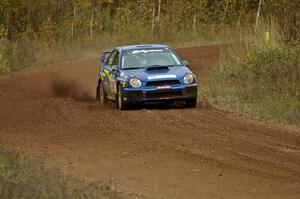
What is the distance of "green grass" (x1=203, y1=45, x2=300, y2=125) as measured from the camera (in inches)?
672

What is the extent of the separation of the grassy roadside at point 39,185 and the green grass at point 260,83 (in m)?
6.69

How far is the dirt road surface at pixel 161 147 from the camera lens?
10016mm

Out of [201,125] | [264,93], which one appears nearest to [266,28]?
[264,93]

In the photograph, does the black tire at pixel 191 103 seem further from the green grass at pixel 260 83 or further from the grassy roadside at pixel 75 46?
the grassy roadside at pixel 75 46

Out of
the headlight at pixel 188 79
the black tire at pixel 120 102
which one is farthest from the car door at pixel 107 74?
the headlight at pixel 188 79

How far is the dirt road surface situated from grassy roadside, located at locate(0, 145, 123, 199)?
53 cm

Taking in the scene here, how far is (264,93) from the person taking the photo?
19484 millimetres

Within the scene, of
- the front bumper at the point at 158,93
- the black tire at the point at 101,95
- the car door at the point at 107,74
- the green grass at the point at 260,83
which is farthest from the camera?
the black tire at the point at 101,95

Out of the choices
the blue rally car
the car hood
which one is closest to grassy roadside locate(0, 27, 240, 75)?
the blue rally car

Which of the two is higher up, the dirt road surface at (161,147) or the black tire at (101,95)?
the dirt road surface at (161,147)

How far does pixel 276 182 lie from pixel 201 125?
529 centimetres

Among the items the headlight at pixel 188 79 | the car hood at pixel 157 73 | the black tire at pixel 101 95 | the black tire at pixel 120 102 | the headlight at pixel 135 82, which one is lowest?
the black tire at pixel 101 95

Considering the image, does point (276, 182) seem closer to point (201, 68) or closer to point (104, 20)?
point (201, 68)

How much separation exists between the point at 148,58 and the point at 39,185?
1075cm
